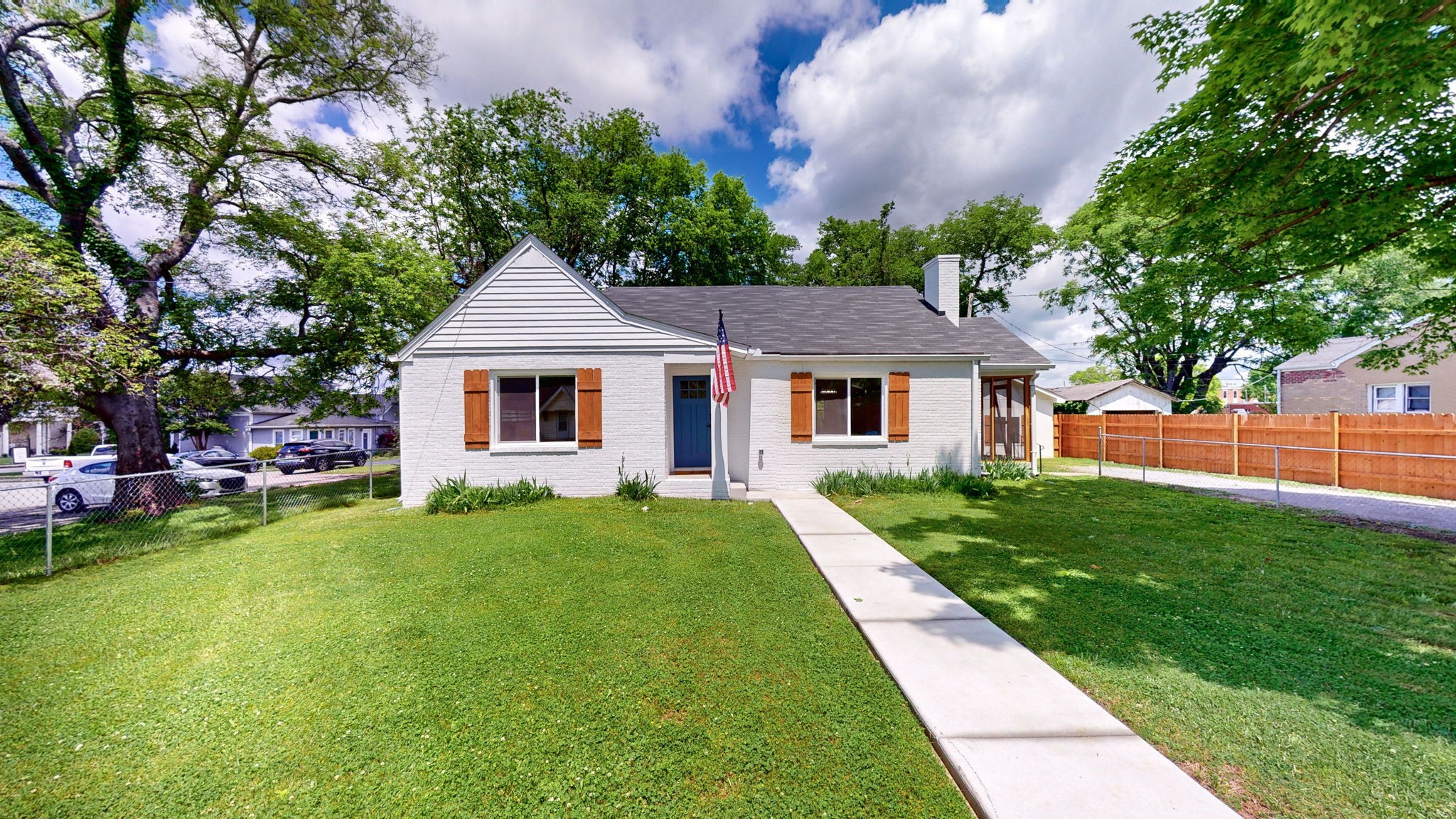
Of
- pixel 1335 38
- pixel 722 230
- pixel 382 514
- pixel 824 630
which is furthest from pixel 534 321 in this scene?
pixel 722 230

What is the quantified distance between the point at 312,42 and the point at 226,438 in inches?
1517

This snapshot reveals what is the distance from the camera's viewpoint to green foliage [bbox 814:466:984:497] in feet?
32.5

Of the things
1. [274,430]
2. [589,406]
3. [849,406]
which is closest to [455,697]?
[589,406]

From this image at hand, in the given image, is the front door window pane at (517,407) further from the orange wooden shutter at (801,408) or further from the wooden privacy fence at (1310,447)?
the wooden privacy fence at (1310,447)

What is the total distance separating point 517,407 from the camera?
9.77 meters

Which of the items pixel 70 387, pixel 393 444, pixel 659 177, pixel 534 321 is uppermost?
pixel 659 177

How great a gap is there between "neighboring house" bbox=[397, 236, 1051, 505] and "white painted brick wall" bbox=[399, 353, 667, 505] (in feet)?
0.10

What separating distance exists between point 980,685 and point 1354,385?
26332 mm

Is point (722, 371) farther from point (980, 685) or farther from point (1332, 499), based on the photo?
point (1332, 499)

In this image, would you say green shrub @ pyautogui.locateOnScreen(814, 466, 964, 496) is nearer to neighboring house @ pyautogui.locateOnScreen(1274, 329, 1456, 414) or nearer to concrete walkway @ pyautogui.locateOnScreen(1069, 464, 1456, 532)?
concrete walkway @ pyautogui.locateOnScreen(1069, 464, 1456, 532)

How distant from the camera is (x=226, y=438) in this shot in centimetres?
3559

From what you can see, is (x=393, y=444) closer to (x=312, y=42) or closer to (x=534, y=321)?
(x=312, y=42)

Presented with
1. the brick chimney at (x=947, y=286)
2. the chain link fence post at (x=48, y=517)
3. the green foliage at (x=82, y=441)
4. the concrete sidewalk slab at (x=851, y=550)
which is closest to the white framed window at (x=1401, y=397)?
the brick chimney at (x=947, y=286)

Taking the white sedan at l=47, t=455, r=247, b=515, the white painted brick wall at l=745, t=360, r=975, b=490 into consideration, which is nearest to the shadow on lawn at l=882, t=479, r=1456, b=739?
the white painted brick wall at l=745, t=360, r=975, b=490
